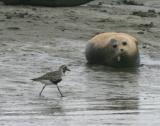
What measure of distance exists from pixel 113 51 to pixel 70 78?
205 centimetres

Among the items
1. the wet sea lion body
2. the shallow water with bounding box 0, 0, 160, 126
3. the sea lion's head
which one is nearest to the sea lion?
the sea lion's head

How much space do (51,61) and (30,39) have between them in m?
3.19

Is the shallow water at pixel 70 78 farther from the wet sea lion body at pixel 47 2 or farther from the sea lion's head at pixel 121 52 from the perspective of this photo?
the wet sea lion body at pixel 47 2

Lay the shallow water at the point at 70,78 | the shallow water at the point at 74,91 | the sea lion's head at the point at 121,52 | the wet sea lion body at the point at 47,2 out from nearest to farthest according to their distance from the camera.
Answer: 1. the shallow water at the point at 74,91
2. the shallow water at the point at 70,78
3. the sea lion's head at the point at 121,52
4. the wet sea lion body at the point at 47,2

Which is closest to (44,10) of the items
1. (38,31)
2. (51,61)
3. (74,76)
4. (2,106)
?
(38,31)

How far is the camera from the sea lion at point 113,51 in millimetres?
14672

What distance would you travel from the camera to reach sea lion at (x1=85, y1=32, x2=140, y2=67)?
14.7 metres

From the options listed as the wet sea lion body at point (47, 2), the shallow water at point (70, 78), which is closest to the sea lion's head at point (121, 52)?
the shallow water at point (70, 78)

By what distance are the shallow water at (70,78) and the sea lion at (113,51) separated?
0.21 m

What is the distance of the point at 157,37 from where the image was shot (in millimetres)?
19438

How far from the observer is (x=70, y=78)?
12906 mm

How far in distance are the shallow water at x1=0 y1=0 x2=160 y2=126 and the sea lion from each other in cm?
21

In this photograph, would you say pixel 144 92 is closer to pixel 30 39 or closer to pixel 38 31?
pixel 30 39

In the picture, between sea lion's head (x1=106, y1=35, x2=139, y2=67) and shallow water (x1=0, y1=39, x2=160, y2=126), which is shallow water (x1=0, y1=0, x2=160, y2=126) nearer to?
shallow water (x1=0, y1=39, x2=160, y2=126)
